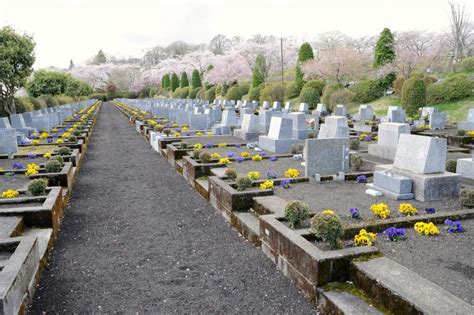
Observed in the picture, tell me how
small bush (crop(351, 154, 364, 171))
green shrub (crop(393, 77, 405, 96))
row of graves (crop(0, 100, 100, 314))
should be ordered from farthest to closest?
green shrub (crop(393, 77, 405, 96)) < small bush (crop(351, 154, 364, 171)) < row of graves (crop(0, 100, 100, 314))

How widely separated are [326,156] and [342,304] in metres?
5.45

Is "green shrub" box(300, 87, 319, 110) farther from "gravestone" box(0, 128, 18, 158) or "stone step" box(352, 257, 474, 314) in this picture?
"stone step" box(352, 257, 474, 314)

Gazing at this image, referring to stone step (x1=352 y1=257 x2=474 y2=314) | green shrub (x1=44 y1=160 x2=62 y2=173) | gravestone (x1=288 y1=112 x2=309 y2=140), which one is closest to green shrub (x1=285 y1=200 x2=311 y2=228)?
stone step (x1=352 y1=257 x2=474 y2=314)

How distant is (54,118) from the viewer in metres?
25.1

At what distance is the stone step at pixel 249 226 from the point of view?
621cm

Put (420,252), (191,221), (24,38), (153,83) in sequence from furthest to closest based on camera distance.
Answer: (153,83) < (24,38) < (191,221) < (420,252)

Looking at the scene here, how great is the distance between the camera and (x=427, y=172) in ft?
24.5

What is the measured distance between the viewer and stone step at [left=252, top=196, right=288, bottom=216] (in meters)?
6.44

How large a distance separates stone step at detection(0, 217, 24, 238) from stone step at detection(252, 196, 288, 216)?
3811 mm

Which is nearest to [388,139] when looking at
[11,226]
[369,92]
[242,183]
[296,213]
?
→ [242,183]

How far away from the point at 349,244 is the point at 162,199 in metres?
5.11

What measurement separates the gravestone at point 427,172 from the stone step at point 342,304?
374cm

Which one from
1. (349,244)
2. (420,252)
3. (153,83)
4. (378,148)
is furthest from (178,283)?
(153,83)

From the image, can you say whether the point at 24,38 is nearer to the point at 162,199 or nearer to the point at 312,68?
the point at 162,199
